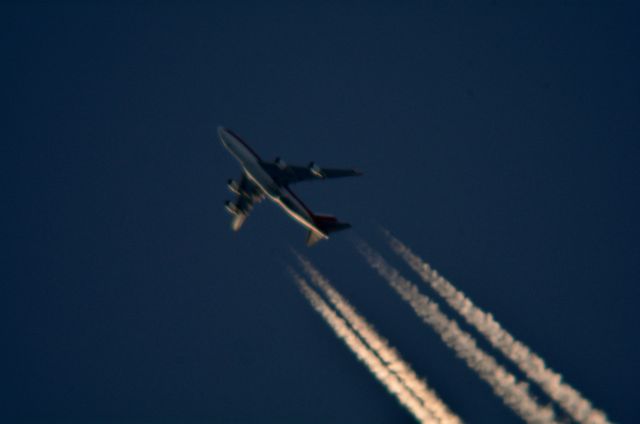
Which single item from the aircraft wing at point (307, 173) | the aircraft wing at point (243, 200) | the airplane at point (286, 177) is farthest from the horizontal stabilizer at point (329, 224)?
the aircraft wing at point (243, 200)

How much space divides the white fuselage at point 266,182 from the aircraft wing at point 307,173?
2053 mm

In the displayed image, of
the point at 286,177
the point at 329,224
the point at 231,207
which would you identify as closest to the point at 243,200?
the point at 231,207

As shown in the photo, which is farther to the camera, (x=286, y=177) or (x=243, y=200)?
(x=243, y=200)

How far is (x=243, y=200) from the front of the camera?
276ft

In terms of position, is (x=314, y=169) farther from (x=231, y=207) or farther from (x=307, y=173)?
(x=231, y=207)

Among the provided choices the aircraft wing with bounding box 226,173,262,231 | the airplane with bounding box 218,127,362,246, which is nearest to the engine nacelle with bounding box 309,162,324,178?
the airplane with bounding box 218,127,362,246

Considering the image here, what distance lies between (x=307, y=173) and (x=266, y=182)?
615 cm

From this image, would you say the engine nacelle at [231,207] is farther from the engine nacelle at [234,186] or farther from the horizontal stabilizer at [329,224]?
the horizontal stabilizer at [329,224]

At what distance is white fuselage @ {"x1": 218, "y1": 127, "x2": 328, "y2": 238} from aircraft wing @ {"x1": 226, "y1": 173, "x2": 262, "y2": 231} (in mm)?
10450

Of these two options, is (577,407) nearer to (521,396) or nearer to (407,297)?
(521,396)

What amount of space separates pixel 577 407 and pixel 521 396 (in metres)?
6.30

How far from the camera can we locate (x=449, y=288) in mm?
73688

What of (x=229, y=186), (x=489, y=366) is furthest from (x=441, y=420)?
(x=229, y=186)

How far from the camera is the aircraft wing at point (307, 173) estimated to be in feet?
228
